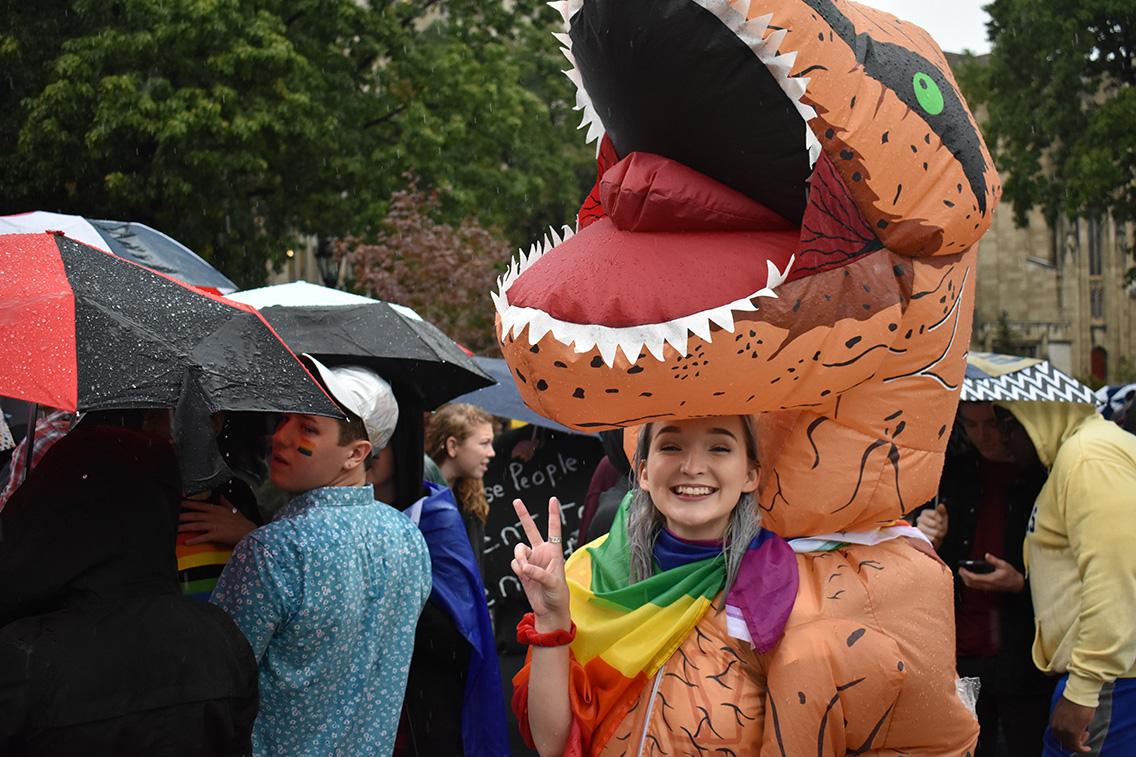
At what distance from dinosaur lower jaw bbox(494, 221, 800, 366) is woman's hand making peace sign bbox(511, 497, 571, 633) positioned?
0.44 m

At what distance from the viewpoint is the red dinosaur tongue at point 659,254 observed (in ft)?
8.91

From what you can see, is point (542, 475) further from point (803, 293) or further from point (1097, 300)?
point (1097, 300)

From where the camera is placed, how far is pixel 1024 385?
5051 mm

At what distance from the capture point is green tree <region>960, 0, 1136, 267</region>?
20297 millimetres

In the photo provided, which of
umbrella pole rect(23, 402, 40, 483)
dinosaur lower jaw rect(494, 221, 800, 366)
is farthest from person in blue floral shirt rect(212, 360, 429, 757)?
dinosaur lower jaw rect(494, 221, 800, 366)

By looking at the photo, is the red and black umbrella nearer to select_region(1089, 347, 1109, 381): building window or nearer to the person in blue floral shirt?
the person in blue floral shirt

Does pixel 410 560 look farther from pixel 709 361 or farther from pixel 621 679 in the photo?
pixel 709 361

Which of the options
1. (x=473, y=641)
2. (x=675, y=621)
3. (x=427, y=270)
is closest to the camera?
(x=675, y=621)

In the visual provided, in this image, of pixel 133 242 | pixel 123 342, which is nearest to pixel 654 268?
pixel 123 342

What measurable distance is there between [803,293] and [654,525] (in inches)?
30.4

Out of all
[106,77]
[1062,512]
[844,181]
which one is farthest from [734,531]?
[106,77]

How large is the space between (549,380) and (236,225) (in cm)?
1563

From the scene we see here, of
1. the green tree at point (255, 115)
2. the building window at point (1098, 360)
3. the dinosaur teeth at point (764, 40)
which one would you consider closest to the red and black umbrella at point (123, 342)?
the dinosaur teeth at point (764, 40)

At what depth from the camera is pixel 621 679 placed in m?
2.99
